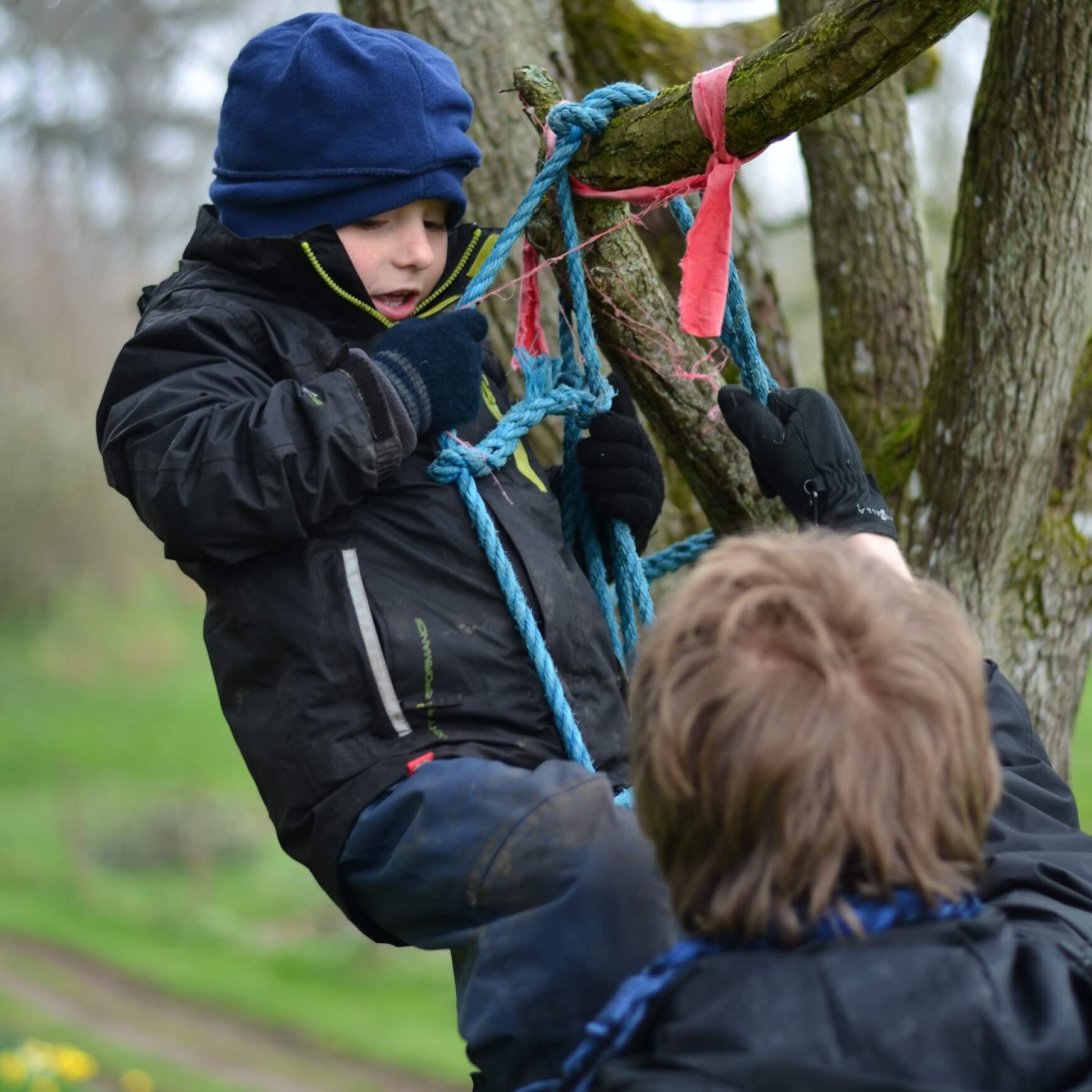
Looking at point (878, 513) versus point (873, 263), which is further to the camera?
point (873, 263)

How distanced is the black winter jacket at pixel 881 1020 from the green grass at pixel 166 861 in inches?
220

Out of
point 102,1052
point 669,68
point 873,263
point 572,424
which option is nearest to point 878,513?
point 572,424

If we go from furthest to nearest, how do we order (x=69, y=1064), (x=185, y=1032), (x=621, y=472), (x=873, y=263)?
1. (x=185, y=1032)
2. (x=69, y=1064)
3. (x=873, y=263)
4. (x=621, y=472)

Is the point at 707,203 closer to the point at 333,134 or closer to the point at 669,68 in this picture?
the point at 333,134

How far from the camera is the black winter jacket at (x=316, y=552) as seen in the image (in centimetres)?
164

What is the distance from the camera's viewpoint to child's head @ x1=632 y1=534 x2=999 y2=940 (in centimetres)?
117

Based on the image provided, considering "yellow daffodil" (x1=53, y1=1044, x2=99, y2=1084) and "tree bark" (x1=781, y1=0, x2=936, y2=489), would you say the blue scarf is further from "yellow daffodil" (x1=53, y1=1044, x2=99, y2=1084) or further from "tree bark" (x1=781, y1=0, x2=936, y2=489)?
"yellow daffodil" (x1=53, y1=1044, x2=99, y2=1084)

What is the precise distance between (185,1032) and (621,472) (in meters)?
5.86

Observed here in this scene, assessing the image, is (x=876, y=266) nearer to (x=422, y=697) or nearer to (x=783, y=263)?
(x=422, y=697)

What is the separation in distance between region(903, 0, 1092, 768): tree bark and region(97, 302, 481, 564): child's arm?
1113mm

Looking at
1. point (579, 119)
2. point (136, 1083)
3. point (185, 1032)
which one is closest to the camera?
point (579, 119)

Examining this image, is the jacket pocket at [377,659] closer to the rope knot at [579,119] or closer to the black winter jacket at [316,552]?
the black winter jacket at [316,552]

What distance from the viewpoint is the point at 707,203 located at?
1883mm

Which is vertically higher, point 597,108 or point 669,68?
point 669,68
